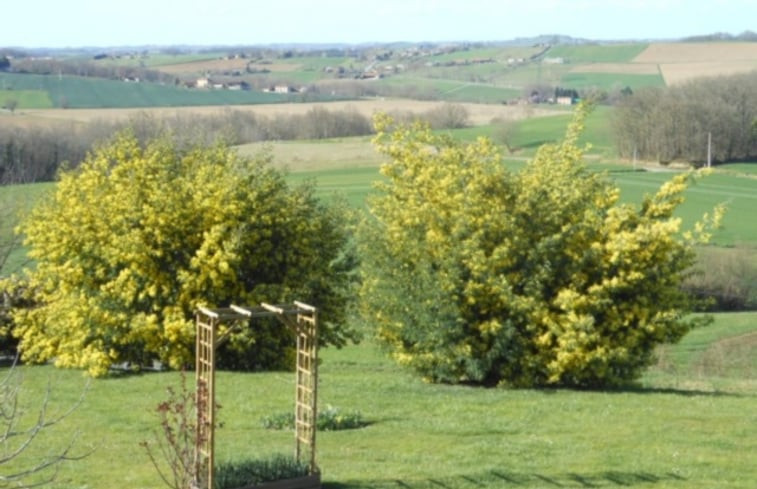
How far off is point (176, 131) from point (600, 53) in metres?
133

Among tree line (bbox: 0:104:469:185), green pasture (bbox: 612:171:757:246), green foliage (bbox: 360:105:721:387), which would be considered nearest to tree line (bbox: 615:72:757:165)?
green pasture (bbox: 612:171:757:246)

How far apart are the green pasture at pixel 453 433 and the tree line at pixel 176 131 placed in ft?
26.2

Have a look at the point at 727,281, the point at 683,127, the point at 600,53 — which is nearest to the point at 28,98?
the point at 683,127

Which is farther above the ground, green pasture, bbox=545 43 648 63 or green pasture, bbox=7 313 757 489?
green pasture, bbox=545 43 648 63

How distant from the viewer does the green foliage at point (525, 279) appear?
65.2ft

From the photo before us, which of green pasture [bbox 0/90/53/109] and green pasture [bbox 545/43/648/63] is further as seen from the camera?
green pasture [bbox 545/43/648/63]

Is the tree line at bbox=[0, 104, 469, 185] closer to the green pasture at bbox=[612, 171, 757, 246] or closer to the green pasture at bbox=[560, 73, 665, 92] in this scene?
the green pasture at bbox=[612, 171, 757, 246]

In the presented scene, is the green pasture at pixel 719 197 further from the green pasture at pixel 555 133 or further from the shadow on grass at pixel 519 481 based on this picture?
the shadow on grass at pixel 519 481

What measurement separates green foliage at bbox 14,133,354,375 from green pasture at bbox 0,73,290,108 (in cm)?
7274

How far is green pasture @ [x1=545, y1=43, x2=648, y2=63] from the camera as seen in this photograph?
152 m

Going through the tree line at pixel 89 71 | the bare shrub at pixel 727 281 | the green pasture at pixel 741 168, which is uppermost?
the tree line at pixel 89 71

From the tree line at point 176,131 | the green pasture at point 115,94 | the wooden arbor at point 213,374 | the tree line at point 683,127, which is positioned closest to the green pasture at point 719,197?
A: the tree line at point 683,127

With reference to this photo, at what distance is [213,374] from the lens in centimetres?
1171

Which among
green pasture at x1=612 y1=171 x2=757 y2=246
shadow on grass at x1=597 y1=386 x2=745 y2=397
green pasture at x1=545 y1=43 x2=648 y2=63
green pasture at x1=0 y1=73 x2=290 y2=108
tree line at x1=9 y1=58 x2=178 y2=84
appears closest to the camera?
shadow on grass at x1=597 y1=386 x2=745 y2=397
